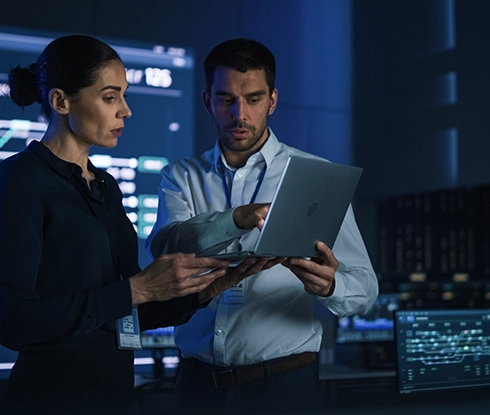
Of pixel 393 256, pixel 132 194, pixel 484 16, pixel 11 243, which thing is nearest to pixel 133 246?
pixel 11 243

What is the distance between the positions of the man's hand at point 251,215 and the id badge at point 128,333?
348 mm

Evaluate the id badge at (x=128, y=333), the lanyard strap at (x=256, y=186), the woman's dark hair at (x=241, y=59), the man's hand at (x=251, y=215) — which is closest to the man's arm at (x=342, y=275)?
the man's hand at (x=251, y=215)

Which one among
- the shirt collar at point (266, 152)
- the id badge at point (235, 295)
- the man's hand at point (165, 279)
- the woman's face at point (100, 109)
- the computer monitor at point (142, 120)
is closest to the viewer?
the man's hand at point (165, 279)

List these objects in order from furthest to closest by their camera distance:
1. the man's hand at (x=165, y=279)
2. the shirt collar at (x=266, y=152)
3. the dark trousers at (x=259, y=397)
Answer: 1. the shirt collar at (x=266, y=152)
2. the man's hand at (x=165, y=279)
3. the dark trousers at (x=259, y=397)

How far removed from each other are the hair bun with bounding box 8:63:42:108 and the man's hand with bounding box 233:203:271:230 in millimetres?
535

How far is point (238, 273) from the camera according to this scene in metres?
1.70

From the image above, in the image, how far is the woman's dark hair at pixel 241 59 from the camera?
205cm

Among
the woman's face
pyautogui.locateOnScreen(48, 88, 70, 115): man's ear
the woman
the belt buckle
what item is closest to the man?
the belt buckle

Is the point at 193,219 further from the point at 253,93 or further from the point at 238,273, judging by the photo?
the point at 253,93

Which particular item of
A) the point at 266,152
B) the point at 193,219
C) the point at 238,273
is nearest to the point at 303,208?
the point at 238,273

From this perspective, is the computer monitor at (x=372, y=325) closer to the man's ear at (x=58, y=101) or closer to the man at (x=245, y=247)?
the man at (x=245, y=247)

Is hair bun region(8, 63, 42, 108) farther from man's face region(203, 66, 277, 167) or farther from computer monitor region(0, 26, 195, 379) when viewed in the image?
computer monitor region(0, 26, 195, 379)

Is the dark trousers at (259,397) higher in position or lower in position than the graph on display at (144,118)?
lower

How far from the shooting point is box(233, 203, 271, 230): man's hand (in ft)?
5.32
